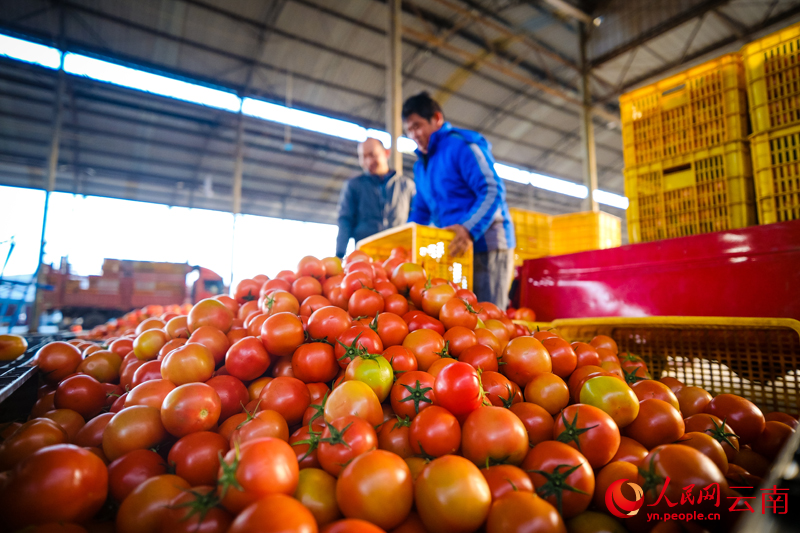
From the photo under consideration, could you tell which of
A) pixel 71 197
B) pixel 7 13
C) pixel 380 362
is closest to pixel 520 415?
pixel 380 362

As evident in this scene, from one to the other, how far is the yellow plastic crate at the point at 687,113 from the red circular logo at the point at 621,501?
8.40ft

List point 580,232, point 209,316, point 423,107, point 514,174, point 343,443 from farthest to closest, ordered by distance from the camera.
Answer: point 514,174 → point 580,232 → point 423,107 → point 209,316 → point 343,443

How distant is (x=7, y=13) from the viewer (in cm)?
833

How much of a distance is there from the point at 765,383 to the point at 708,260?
634mm

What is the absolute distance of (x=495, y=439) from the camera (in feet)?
3.22

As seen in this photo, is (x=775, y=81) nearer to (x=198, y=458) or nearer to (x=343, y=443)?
(x=343, y=443)

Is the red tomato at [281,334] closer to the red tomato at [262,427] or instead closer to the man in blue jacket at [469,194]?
the red tomato at [262,427]

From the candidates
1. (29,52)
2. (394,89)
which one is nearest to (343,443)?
(394,89)

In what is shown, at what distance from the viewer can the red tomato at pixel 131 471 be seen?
3.14 ft

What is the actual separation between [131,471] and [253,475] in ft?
1.41

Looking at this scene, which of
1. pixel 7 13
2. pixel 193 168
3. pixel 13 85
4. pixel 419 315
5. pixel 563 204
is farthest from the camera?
pixel 563 204

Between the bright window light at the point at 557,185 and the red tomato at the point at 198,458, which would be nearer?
the red tomato at the point at 198,458

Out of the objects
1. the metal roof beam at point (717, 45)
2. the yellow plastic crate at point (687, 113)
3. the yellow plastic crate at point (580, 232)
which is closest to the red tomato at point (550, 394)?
the yellow plastic crate at point (687, 113)

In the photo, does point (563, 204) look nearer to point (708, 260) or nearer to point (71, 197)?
point (708, 260)
